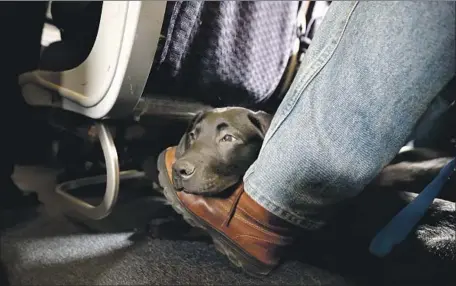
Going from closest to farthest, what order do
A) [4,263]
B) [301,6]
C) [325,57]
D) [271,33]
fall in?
[325,57]
[4,263]
[271,33]
[301,6]

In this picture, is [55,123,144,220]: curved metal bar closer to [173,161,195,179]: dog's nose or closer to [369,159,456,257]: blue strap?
[173,161,195,179]: dog's nose

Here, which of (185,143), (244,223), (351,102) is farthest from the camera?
(185,143)

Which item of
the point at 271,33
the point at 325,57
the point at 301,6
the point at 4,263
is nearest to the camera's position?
the point at 325,57

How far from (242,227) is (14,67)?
0.55m

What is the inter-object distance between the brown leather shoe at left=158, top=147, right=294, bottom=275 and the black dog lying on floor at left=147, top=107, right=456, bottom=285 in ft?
0.08

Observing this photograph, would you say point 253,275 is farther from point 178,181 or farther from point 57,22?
point 57,22

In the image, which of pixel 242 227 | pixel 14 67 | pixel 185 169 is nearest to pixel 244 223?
pixel 242 227

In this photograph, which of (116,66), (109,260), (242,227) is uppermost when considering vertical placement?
(116,66)

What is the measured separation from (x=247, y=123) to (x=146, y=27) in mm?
258

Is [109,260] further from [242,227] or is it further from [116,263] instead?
[242,227]

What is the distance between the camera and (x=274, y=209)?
0.61 m


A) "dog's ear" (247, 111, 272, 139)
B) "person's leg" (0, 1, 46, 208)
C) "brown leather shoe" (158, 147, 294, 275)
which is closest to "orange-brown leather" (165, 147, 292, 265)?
"brown leather shoe" (158, 147, 294, 275)

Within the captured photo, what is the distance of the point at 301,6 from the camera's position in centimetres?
92

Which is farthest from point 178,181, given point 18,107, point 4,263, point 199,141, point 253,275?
point 18,107
